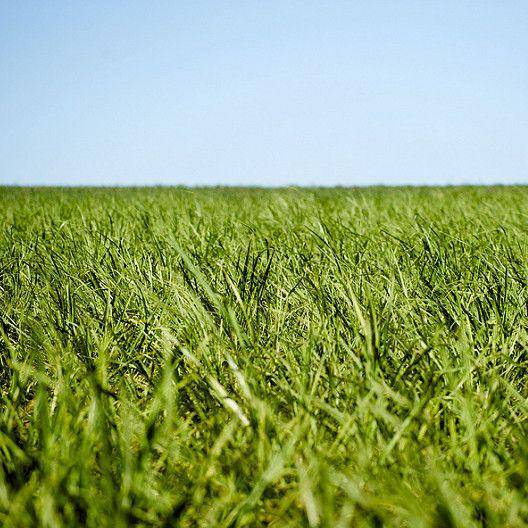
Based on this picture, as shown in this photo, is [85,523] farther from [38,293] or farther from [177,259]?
[177,259]

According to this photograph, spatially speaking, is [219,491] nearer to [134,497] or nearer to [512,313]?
[134,497]

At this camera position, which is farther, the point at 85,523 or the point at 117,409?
the point at 117,409

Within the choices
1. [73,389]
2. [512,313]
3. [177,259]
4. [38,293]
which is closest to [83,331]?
[73,389]

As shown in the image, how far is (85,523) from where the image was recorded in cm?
58

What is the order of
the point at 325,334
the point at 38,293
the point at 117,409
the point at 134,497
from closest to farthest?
the point at 134,497 → the point at 117,409 → the point at 325,334 → the point at 38,293

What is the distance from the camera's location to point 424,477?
635 millimetres

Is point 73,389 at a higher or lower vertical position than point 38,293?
lower

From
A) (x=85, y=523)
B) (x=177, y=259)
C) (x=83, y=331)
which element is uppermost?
(x=177, y=259)

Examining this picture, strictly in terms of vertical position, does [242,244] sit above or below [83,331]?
→ above

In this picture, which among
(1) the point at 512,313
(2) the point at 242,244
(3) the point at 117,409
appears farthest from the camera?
(2) the point at 242,244

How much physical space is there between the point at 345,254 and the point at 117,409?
98cm

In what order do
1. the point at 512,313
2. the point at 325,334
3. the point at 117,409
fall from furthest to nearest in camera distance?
1. the point at 512,313
2. the point at 325,334
3. the point at 117,409

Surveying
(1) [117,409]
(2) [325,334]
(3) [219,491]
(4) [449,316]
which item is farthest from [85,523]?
(4) [449,316]

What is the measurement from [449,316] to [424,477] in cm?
54
